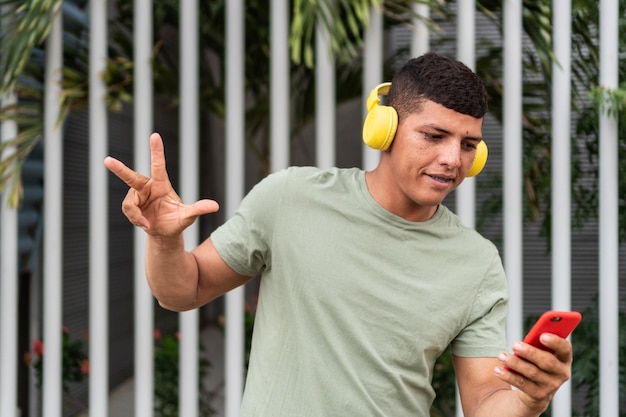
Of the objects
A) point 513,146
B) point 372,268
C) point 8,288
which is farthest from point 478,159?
point 8,288

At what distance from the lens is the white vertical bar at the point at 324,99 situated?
2.79 metres

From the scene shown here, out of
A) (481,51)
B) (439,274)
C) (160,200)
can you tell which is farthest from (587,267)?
(160,200)

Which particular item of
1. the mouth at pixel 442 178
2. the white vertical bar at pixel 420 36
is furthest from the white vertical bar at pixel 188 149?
the mouth at pixel 442 178

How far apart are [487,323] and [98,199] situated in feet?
5.53

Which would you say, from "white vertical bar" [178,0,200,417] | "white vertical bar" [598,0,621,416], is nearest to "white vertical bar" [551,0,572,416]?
"white vertical bar" [598,0,621,416]

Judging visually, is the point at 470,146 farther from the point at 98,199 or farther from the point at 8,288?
the point at 8,288

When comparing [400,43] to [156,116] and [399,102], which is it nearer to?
[156,116]

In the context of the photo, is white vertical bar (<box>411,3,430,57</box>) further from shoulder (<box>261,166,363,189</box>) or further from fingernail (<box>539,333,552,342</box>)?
fingernail (<box>539,333,552,342</box>)

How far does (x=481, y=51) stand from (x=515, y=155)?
0.72 m

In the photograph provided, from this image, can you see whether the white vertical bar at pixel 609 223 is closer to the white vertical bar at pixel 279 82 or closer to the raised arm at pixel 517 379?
the white vertical bar at pixel 279 82

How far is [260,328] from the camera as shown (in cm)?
163

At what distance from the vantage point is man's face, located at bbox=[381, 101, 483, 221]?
152 centimetres

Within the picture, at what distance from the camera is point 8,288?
283cm

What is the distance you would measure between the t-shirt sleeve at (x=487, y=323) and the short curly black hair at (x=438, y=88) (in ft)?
1.03
